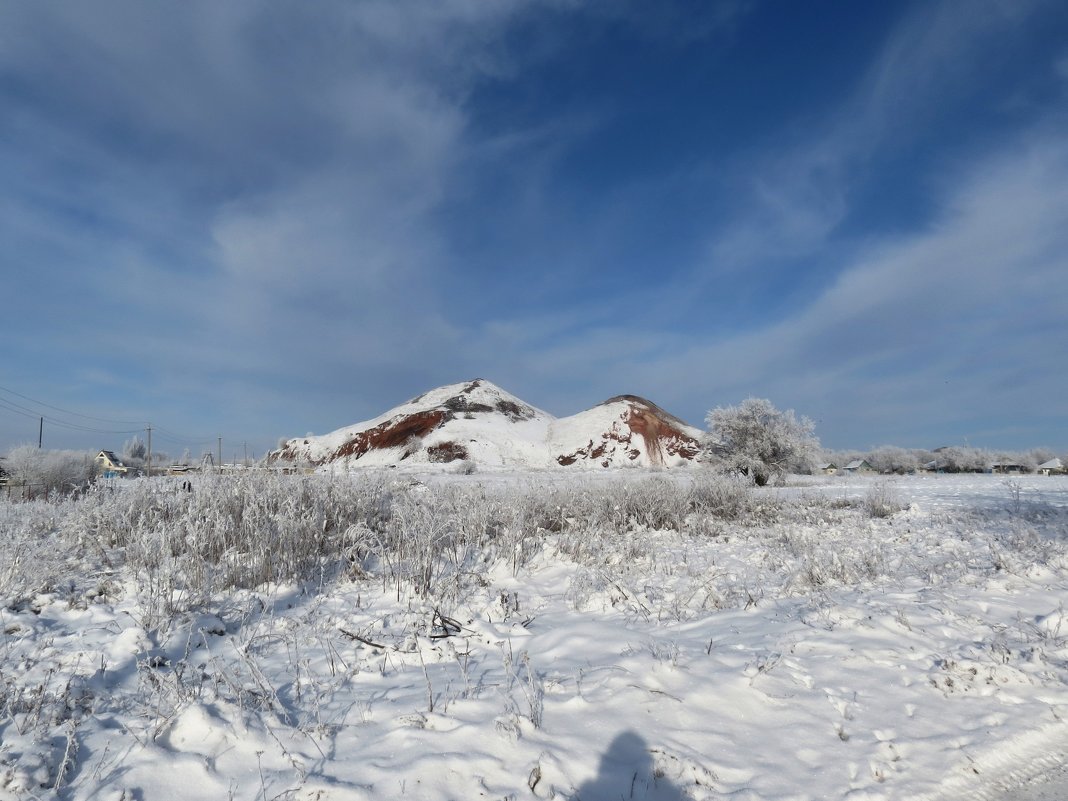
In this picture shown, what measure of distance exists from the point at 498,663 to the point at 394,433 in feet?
131

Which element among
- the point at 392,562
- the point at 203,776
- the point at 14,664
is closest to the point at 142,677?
the point at 14,664

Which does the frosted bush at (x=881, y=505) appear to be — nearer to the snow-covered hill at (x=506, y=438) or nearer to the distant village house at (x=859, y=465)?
the snow-covered hill at (x=506, y=438)

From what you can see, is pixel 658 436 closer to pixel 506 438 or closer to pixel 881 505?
pixel 506 438

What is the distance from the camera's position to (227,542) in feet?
17.8

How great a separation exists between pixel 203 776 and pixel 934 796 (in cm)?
286

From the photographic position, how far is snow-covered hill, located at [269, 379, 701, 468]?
3647cm

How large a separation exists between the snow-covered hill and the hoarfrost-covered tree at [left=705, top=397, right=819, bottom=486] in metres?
11.1

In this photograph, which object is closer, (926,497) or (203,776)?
(203,776)

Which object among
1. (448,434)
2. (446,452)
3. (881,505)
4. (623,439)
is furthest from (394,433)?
(881,505)

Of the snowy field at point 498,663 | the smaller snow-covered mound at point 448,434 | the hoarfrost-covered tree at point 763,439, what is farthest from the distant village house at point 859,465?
the snowy field at point 498,663

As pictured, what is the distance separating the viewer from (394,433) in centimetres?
4188

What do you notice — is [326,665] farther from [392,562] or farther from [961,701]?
[961,701]

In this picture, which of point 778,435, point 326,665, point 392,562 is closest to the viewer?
point 326,665

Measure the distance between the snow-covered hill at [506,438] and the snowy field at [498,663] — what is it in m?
27.0
